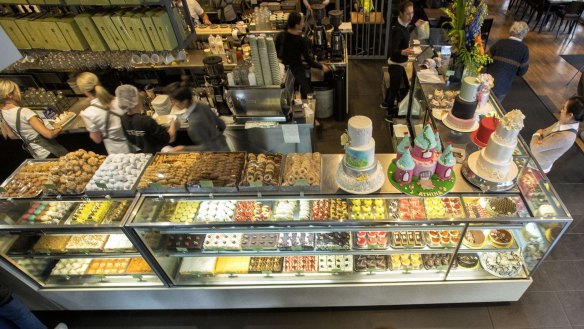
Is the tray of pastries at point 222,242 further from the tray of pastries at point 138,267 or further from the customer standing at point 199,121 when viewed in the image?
the customer standing at point 199,121

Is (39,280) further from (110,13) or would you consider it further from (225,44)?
(225,44)

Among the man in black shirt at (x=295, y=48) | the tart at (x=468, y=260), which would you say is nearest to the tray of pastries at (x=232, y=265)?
the tart at (x=468, y=260)

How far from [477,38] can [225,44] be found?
4.54 meters

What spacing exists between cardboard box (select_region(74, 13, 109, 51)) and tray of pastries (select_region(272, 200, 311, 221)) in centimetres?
374

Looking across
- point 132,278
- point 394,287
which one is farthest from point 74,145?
point 394,287

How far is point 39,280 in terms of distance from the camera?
3654mm

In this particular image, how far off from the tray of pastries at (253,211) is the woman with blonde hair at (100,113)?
6.98 feet

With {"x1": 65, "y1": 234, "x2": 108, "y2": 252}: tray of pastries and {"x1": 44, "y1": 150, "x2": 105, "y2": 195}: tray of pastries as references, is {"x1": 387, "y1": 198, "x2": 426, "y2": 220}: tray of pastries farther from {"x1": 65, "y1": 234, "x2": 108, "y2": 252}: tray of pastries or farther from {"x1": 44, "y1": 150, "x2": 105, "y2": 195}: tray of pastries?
{"x1": 65, "y1": 234, "x2": 108, "y2": 252}: tray of pastries

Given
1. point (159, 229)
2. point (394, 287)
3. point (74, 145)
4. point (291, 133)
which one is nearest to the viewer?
point (159, 229)

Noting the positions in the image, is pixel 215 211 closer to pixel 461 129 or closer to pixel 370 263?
pixel 370 263

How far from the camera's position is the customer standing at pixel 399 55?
5.84 metres

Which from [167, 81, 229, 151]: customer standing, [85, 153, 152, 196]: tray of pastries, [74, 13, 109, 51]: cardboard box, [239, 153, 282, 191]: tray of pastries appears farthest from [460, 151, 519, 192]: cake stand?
[74, 13, 109, 51]: cardboard box

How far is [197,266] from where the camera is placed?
3.59m

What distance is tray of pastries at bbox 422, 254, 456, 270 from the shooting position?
3.45 metres
